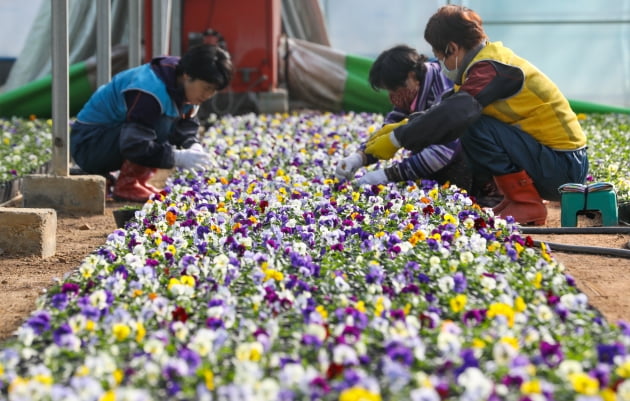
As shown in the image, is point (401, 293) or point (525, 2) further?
point (525, 2)

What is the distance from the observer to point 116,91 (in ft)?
18.5

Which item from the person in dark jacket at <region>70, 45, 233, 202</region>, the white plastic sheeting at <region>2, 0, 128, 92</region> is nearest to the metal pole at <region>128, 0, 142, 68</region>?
the person in dark jacket at <region>70, 45, 233, 202</region>

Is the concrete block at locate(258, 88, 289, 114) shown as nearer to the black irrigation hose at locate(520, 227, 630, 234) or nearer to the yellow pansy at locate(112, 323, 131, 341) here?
the black irrigation hose at locate(520, 227, 630, 234)

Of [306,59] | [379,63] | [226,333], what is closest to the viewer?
[226,333]

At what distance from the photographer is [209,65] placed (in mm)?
5211

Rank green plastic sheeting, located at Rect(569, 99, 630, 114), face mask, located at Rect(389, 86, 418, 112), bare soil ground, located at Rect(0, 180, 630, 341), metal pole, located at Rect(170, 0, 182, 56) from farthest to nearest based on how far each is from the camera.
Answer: metal pole, located at Rect(170, 0, 182, 56)
green plastic sheeting, located at Rect(569, 99, 630, 114)
face mask, located at Rect(389, 86, 418, 112)
bare soil ground, located at Rect(0, 180, 630, 341)

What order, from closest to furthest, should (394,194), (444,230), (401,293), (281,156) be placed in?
(401,293) → (444,230) → (394,194) → (281,156)

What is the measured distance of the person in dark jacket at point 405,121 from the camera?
4.84 metres

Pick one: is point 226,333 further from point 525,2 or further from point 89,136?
point 525,2

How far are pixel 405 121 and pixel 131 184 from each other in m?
1.84

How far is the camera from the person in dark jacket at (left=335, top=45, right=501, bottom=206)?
15.9 ft

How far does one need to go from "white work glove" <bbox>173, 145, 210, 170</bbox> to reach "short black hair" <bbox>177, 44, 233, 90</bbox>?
1.47 ft

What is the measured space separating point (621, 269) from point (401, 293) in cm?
119

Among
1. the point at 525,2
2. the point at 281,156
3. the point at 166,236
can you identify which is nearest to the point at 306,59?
the point at 525,2
